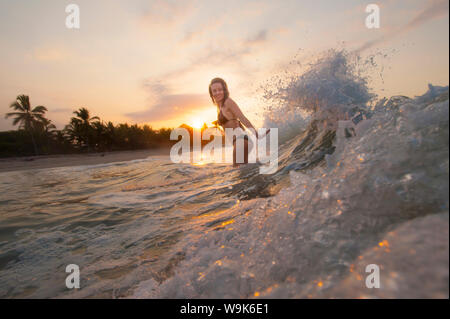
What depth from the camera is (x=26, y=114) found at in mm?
27234

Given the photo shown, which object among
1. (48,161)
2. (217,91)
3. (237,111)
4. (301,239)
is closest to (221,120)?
(237,111)

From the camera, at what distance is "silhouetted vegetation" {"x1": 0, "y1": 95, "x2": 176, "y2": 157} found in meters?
25.4

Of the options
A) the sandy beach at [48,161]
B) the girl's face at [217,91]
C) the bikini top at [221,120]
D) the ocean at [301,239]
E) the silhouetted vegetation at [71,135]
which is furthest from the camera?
the silhouetted vegetation at [71,135]

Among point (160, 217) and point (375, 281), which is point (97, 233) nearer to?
point (160, 217)

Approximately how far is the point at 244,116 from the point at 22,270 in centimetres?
353

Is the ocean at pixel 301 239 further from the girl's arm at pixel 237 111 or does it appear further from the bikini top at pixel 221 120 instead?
the bikini top at pixel 221 120

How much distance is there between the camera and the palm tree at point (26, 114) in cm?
2634

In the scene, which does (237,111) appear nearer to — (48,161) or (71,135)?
(48,161)

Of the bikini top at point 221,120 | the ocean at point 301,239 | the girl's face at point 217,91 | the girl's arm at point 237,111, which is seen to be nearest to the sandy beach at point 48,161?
the bikini top at point 221,120

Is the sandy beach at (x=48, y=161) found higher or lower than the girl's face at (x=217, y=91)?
lower

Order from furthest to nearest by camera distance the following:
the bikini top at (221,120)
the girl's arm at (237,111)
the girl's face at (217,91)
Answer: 1. the bikini top at (221,120)
2. the girl's face at (217,91)
3. the girl's arm at (237,111)

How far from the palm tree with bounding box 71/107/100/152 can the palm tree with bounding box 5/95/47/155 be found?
12.1ft
